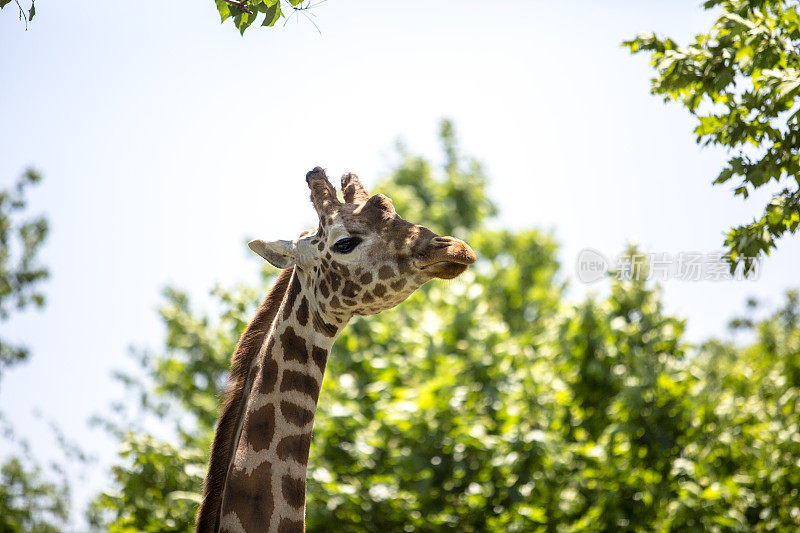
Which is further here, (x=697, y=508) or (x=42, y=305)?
(x=42, y=305)

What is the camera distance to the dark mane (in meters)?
4.46

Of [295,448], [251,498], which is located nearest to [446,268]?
[295,448]

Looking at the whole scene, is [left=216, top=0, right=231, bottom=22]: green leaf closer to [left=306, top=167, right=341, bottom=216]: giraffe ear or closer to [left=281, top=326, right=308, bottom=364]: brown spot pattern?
[left=306, top=167, right=341, bottom=216]: giraffe ear

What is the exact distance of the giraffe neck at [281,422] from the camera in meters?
4.23

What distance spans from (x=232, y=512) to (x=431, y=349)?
6930 mm

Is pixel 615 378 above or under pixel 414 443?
above

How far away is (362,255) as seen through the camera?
4.45m

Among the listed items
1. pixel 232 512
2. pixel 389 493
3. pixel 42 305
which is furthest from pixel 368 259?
pixel 42 305

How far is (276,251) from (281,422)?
3.25 ft

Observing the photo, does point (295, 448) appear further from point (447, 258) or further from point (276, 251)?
point (447, 258)

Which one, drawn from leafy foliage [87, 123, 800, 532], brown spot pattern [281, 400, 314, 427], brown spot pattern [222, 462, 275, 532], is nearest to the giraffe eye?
brown spot pattern [281, 400, 314, 427]

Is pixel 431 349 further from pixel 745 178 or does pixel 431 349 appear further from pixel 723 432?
pixel 745 178

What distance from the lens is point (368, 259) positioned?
4438mm

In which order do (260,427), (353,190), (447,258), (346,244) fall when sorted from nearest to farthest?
(447,258)
(260,427)
(346,244)
(353,190)
